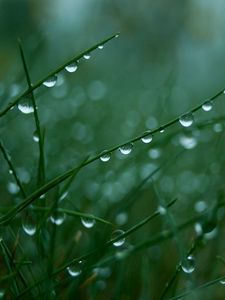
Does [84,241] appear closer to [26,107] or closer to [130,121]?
[26,107]

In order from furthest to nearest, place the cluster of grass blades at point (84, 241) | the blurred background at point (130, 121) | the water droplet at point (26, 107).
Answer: the blurred background at point (130, 121) < the water droplet at point (26, 107) < the cluster of grass blades at point (84, 241)

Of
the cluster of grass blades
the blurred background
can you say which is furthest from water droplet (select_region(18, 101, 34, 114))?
the blurred background

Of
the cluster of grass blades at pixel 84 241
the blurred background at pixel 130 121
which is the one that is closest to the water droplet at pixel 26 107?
the cluster of grass blades at pixel 84 241

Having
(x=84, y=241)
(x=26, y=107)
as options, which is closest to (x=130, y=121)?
(x=84, y=241)

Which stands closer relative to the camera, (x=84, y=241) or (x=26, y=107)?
(x=26, y=107)

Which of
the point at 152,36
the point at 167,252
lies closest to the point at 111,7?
the point at 152,36

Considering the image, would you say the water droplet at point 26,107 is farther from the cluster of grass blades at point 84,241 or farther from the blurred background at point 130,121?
the blurred background at point 130,121

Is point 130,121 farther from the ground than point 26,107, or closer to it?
farther from the ground

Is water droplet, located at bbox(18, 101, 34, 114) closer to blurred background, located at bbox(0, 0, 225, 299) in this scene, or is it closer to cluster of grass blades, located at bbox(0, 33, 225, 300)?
cluster of grass blades, located at bbox(0, 33, 225, 300)

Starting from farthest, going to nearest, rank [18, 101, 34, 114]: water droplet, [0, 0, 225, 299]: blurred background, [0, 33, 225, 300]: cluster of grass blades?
[0, 0, 225, 299]: blurred background
[18, 101, 34, 114]: water droplet
[0, 33, 225, 300]: cluster of grass blades
